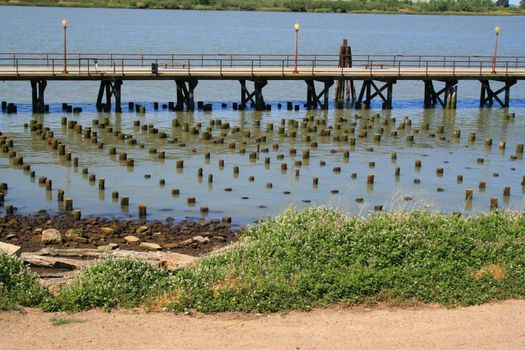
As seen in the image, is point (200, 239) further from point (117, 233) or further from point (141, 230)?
point (117, 233)

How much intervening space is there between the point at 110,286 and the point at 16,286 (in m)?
1.62

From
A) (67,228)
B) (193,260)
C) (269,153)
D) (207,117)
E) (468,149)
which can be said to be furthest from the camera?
(207,117)

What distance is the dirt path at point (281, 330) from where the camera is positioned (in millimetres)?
14531

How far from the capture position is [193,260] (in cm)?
1955

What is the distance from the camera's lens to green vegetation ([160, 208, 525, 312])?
16438mm

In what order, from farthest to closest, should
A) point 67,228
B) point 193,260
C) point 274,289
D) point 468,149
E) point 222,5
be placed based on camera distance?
1. point 222,5
2. point 468,149
3. point 67,228
4. point 193,260
5. point 274,289

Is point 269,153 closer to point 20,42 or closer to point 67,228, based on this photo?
point 67,228

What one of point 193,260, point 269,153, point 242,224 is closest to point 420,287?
point 193,260

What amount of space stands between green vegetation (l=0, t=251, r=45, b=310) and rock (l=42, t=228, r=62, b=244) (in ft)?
23.2

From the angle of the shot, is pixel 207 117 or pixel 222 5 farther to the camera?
pixel 222 5

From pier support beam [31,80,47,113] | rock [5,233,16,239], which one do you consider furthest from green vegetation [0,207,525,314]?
pier support beam [31,80,47,113]

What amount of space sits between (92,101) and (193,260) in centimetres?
3841

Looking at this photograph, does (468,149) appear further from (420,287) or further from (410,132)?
(420,287)

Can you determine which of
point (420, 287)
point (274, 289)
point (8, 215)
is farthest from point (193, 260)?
point (8, 215)
